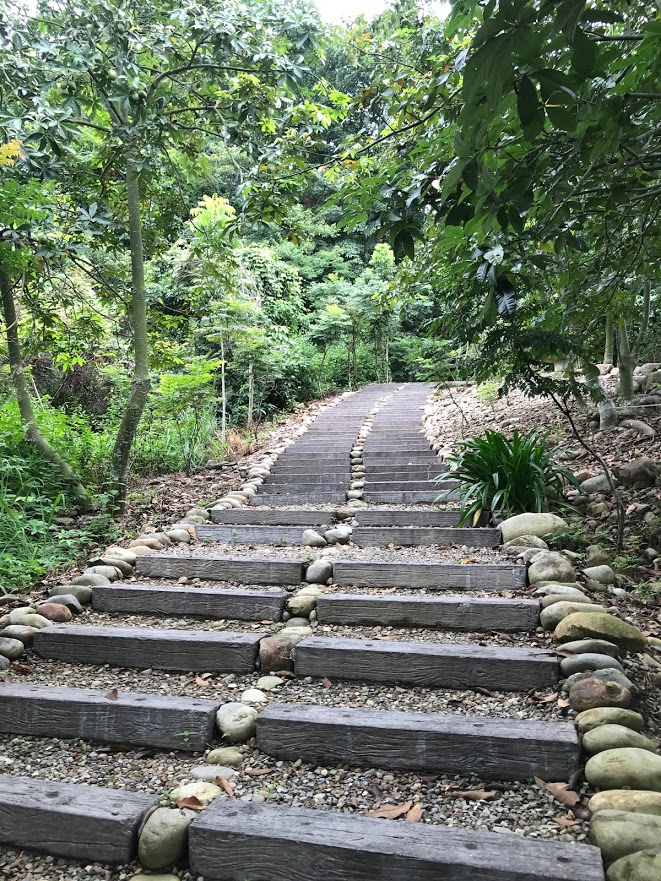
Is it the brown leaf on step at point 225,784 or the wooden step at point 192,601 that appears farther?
the wooden step at point 192,601

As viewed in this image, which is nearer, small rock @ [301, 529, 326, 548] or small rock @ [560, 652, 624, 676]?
small rock @ [560, 652, 624, 676]

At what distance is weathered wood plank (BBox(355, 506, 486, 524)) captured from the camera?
3.92m

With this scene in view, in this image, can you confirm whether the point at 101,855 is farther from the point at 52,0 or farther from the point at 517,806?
the point at 52,0

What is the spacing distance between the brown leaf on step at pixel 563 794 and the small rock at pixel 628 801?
0.14 ft

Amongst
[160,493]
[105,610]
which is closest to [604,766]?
[105,610]

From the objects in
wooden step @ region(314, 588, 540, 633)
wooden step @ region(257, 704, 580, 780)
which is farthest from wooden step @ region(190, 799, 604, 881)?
wooden step @ region(314, 588, 540, 633)

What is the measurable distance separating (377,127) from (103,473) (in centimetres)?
315

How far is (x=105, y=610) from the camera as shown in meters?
2.93

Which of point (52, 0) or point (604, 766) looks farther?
point (52, 0)

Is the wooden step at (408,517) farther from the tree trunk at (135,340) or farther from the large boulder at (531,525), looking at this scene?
the tree trunk at (135,340)

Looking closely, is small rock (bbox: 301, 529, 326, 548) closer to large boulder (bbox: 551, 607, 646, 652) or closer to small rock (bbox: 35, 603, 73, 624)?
small rock (bbox: 35, 603, 73, 624)

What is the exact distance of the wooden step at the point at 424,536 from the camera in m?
3.45

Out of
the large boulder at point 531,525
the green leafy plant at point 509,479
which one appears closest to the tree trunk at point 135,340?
the green leafy plant at point 509,479

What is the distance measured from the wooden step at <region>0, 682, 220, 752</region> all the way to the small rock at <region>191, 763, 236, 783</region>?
0.38 feet
